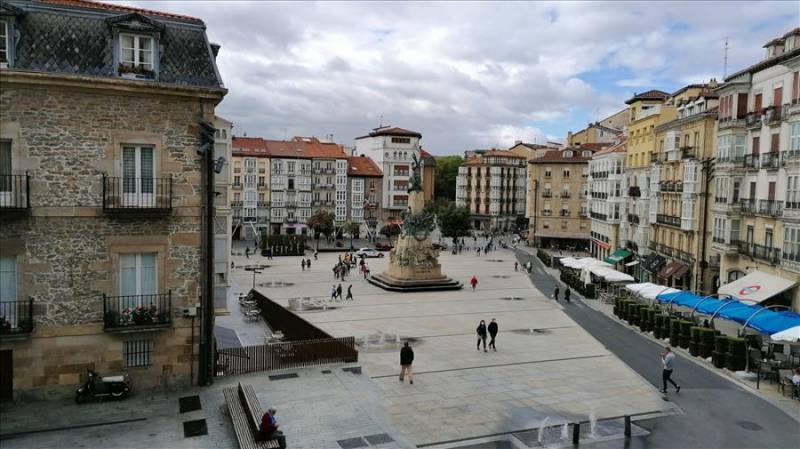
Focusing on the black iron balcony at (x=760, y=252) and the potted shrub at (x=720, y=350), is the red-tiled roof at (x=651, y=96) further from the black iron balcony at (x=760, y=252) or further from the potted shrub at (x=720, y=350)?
the potted shrub at (x=720, y=350)

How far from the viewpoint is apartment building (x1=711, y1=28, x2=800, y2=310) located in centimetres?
3019

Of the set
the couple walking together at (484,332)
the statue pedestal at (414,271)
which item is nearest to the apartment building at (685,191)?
the statue pedestal at (414,271)

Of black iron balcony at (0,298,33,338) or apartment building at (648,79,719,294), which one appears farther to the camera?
apartment building at (648,79,719,294)

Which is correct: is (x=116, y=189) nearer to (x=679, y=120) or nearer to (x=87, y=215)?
(x=87, y=215)

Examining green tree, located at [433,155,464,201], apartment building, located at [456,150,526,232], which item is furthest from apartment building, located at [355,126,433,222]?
green tree, located at [433,155,464,201]

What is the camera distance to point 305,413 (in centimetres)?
1628

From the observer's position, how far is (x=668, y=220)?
161 feet

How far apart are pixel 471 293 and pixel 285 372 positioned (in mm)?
25894

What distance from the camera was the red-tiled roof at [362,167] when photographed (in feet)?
319

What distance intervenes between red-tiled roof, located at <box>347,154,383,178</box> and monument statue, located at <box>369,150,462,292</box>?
49134 millimetres

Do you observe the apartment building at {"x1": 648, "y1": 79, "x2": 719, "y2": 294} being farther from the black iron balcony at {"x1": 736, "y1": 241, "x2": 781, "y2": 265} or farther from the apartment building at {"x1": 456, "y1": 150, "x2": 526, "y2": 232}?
the apartment building at {"x1": 456, "y1": 150, "x2": 526, "y2": 232}

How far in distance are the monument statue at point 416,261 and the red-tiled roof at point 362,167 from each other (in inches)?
1934

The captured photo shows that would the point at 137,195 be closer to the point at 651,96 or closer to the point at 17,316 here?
the point at 17,316

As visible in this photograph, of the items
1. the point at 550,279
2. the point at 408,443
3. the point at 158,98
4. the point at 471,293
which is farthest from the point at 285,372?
the point at 550,279
